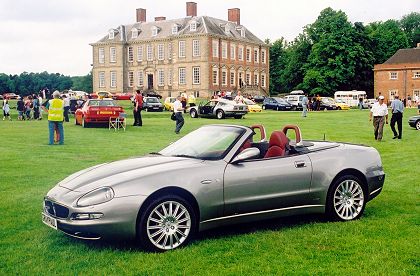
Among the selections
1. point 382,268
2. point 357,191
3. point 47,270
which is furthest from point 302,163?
point 47,270

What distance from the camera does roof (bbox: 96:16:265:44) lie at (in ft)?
269

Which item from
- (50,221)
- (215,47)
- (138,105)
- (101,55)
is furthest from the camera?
(101,55)

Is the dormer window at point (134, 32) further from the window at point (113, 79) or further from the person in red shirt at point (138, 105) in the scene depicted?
the person in red shirt at point (138, 105)

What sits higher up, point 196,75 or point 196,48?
point 196,48

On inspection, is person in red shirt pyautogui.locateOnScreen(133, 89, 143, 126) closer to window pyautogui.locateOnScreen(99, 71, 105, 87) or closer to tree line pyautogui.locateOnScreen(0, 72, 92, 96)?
window pyautogui.locateOnScreen(99, 71, 105, 87)

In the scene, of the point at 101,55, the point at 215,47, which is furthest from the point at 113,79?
the point at 215,47

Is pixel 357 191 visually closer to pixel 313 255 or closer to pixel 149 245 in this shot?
pixel 313 255

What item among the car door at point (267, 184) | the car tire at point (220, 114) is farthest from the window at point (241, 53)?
the car door at point (267, 184)

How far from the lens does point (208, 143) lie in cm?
763

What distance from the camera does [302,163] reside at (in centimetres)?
752

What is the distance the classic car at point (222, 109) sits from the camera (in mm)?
38125

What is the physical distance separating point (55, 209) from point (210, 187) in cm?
186

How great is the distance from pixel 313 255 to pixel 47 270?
287 centimetres

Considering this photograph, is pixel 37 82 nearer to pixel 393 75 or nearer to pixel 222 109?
Answer: pixel 393 75
